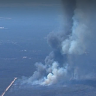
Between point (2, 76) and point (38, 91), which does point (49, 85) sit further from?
point (2, 76)

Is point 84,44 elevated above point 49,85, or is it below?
above

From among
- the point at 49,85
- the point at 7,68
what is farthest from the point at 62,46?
the point at 7,68

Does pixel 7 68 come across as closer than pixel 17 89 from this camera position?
No

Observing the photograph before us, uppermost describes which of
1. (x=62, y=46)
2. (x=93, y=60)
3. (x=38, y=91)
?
(x=93, y=60)

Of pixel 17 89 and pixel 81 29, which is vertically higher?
pixel 81 29

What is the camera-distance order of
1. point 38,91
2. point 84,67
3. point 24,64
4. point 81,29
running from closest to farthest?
1. point 38,91
2. point 81,29
3. point 84,67
4. point 24,64

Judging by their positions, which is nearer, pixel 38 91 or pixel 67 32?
pixel 38 91

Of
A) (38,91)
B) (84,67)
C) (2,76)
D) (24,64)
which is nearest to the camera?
(38,91)

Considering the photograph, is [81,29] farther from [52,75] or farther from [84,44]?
[52,75]

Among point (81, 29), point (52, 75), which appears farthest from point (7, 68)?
point (81, 29)
